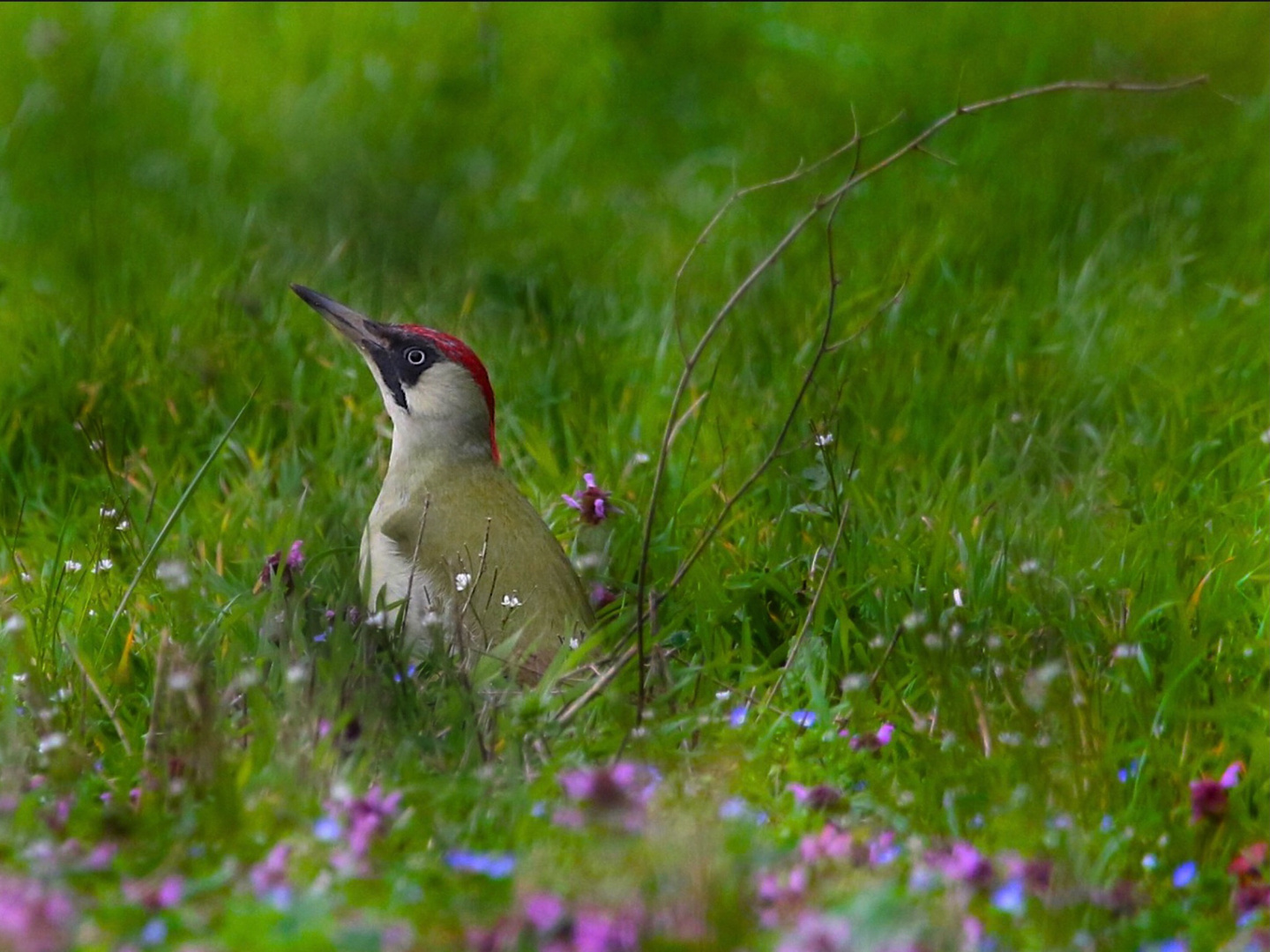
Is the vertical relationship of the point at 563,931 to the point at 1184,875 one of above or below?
above

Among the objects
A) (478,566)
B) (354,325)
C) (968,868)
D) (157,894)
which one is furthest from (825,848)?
(354,325)

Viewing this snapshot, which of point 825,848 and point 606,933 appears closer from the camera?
point 606,933

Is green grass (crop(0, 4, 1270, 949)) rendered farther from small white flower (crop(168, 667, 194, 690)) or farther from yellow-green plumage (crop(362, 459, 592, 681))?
yellow-green plumage (crop(362, 459, 592, 681))

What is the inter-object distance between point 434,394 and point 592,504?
0.46m

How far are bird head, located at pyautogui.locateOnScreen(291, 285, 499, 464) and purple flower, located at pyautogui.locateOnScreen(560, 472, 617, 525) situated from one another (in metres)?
0.28

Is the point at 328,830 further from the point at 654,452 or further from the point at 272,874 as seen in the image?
the point at 654,452

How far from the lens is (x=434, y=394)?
4129 mm

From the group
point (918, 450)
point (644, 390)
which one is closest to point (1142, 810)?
point (918, 450)

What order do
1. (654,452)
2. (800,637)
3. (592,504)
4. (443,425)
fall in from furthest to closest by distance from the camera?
1. (654,452)
2. (443,425)
3. (592,504)
4. (800,637)

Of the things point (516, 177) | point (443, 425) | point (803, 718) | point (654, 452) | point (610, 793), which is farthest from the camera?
point (516, 177)

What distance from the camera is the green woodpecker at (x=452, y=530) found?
356cm

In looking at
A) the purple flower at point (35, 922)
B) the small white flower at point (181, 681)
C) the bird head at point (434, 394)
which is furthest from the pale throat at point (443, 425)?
the purple flower at point (35, 922)

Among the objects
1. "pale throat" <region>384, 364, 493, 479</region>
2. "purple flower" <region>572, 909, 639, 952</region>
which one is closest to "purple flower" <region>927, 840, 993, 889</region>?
"purple flower" <region>572, 909, 639, 952</region>

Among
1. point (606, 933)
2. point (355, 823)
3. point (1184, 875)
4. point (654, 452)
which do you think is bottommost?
point (654, 452)
